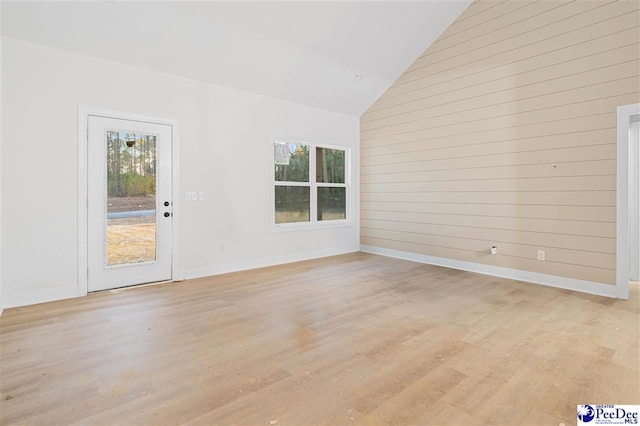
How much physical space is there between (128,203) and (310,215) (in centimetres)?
301

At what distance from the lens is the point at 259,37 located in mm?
4289

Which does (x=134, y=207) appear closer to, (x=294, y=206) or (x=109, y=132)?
(x=109, y=132)

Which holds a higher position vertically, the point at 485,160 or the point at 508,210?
the point at 485,160

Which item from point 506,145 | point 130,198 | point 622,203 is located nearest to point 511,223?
point 506,145

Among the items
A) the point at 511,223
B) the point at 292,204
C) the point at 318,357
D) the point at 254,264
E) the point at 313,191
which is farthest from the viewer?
the point at 313,191

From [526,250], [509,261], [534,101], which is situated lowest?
[509,261]

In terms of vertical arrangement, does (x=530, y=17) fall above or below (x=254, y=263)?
above

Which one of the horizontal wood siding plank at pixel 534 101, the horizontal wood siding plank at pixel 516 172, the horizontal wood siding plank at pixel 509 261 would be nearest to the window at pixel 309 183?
the horizontal wood siding plank at pixel 516 172

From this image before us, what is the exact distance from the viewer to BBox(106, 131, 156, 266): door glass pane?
4.07 m

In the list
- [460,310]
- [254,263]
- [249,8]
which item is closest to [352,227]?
[254,263]

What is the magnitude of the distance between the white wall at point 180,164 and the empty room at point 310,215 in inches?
1.0

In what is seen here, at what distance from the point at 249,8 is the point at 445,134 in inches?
134

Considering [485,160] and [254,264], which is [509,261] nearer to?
[485,160]

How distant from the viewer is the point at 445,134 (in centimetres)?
534
